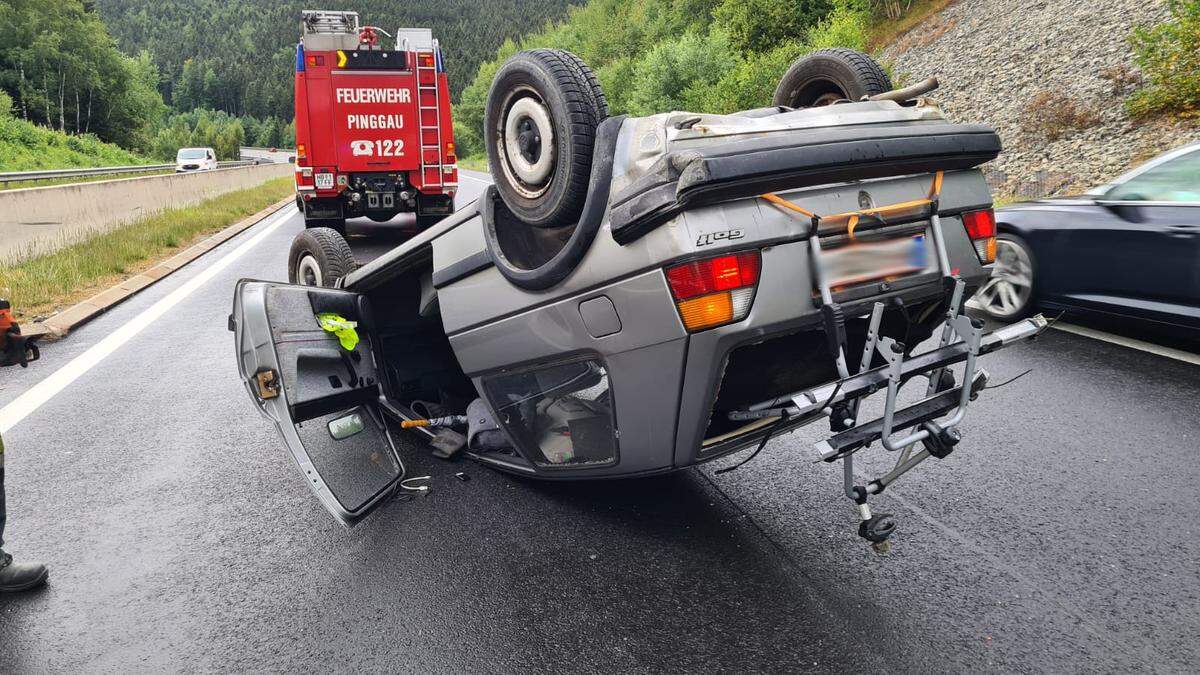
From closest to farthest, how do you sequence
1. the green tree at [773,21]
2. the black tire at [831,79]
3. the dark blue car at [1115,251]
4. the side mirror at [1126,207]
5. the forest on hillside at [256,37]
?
1. the black tire at [831,79]
2. the dark blue car at [1115,251]
3. the side mirror at [1126,207]
4. the green tree at [773,21]
5. the forest on hillside at [256,37]

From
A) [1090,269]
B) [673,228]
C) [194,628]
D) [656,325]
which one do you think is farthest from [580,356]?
[1090,269]

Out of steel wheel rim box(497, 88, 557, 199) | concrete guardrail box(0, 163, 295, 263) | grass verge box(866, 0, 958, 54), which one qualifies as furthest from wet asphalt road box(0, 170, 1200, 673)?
grass verge box(866, 0, 958, 54)

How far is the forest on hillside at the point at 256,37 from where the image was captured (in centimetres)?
13800

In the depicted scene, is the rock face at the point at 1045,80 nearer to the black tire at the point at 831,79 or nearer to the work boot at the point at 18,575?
the black tire at the point at 831,79

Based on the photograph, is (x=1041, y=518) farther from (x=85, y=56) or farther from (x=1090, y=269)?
(x=85, y=56)

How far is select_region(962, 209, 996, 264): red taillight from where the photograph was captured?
112 inches

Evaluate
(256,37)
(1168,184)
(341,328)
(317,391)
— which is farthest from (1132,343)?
(256,37)

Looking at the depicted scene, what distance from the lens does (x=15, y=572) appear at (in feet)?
9.30

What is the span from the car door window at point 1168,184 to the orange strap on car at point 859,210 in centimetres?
366

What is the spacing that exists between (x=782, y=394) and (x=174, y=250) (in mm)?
11167

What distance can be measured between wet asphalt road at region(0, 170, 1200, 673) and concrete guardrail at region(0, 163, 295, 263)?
6.87 m

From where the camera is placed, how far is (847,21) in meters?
34.9

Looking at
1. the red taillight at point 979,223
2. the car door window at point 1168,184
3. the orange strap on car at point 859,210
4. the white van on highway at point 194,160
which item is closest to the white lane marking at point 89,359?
the orange strap on car at point 859,210

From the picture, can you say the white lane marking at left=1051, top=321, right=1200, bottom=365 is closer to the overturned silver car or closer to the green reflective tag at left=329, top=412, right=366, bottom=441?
the overturned silver car
